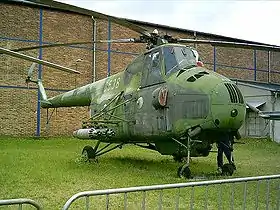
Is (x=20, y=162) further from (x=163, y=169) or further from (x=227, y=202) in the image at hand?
(x=227, y=202)

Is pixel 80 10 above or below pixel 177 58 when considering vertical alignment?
above

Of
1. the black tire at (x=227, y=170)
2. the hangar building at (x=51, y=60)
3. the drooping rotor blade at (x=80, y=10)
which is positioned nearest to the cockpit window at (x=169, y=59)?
the drooping rotor blade at (x=80, y=10)

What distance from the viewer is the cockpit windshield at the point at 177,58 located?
9570mm

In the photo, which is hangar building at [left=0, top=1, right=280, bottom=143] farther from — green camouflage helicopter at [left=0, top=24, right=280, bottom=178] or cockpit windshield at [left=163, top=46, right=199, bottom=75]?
cockpit windshield at [left=163, top=46, right=199, bottom=75]

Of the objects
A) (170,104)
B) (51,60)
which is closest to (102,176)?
(170,104)

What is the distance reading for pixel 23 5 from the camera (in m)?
21.8

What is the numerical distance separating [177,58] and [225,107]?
1.79 metres

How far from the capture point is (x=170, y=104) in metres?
9.28

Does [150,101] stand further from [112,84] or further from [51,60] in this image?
[51,60]

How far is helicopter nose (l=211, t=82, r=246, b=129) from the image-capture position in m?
8.56

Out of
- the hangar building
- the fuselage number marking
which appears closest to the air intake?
the fuselage number marking

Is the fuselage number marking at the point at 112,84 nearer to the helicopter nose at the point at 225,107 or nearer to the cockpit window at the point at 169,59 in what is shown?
the cockpit window at the point at 169,59

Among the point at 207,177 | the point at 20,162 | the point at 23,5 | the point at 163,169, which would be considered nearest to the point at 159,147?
the point at 163,169

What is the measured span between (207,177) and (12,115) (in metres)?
14.2
